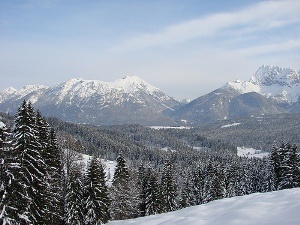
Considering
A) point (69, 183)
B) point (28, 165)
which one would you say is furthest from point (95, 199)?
point (28, 165)

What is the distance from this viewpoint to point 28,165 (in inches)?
1097

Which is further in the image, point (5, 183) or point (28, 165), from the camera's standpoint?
point (28, 165)

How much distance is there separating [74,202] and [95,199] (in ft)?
8.47

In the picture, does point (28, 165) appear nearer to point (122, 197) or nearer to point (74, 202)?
point (74, 202)

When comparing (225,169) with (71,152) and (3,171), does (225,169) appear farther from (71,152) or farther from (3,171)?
(3,171)

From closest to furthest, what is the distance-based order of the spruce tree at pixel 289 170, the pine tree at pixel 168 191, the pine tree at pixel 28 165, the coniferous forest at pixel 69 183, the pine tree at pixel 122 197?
the coniferous forest at pixel 69 183
the pine tree at pixel 28 165
the pine tree at pixel 122 197
the spruce tree at pixel 289 170
the pine tree at pixel 168 191

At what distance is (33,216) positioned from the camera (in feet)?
90.0

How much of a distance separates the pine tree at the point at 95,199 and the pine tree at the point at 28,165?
11.5 m

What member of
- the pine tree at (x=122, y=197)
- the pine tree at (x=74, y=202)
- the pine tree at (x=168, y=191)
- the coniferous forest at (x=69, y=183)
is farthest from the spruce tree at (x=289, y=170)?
the pine tree at (x=74, y=202)

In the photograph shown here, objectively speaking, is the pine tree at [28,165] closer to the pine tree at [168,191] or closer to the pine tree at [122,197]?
the pine tree at [122,197]

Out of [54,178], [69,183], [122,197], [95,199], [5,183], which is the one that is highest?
[5,183]

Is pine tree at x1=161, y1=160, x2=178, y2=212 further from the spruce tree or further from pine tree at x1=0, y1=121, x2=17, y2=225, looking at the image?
pine tree at x1=0, y1=121, x2=17, y2=225

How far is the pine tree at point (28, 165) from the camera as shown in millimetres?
26891

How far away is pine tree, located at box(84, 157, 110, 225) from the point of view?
132ft
